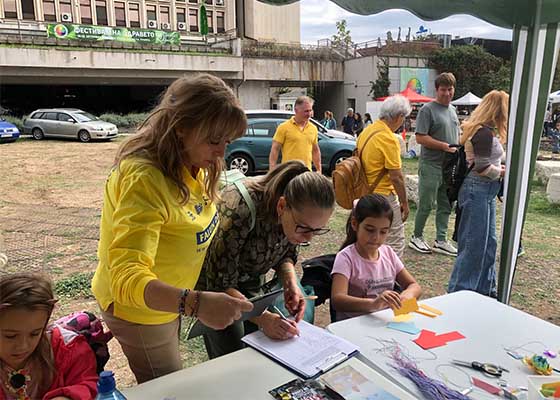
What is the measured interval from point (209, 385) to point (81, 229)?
4.28m

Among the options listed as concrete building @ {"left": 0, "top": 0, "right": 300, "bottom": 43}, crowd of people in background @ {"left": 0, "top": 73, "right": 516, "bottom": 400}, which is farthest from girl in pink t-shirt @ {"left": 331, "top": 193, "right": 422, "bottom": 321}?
concrete building @ {"left": 0, "top": 0, "right": 300, "bottom": 43}

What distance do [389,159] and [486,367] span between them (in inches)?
78.5

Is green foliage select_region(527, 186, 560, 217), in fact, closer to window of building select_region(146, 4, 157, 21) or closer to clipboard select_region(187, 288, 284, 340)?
clipboard select_region(187, 288, 284, 340)

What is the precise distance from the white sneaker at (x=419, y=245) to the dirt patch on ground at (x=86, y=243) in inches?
2.7

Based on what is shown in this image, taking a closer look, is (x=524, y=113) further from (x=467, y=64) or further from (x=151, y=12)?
(x=151, y=12)

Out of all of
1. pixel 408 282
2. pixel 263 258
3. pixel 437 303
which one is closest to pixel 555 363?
pixel 437 303

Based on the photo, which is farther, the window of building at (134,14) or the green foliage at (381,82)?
the window of building at (134,14)

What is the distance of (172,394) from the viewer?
1.05m

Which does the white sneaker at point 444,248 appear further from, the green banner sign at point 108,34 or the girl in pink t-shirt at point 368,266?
the green banner sign at point 108,34

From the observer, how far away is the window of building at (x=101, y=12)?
24.5 m

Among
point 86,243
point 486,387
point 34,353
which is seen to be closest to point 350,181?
point 486,387

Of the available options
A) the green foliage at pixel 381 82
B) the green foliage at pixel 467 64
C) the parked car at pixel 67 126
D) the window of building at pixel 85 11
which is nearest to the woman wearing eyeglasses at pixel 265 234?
the parked car at pixel 67 126

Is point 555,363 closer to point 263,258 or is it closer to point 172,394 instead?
point 263,258

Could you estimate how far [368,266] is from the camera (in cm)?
180
